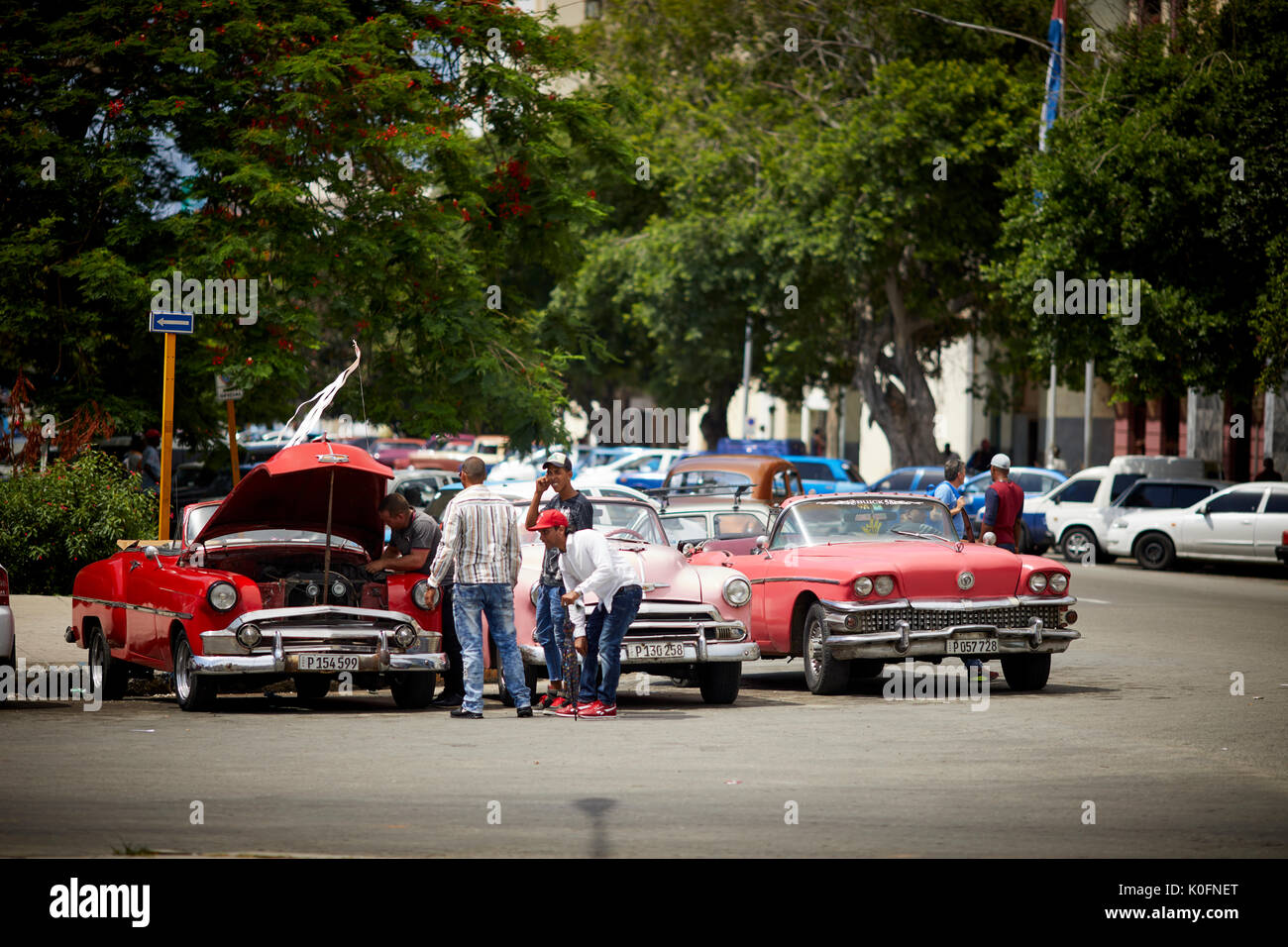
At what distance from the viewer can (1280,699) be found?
44.6 ft

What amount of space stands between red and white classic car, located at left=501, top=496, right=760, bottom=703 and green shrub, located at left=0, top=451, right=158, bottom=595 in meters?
7.32

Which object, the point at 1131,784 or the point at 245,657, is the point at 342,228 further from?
the point at 1131,784

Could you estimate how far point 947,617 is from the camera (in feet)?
44.9

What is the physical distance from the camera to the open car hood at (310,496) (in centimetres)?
1245

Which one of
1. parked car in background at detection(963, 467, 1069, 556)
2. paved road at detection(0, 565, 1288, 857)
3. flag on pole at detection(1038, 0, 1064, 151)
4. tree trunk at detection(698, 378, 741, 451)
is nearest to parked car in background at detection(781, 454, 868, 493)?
parked car in background at detection(963, 467, 1069, 556)

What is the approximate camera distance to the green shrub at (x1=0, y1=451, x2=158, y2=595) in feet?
65.3

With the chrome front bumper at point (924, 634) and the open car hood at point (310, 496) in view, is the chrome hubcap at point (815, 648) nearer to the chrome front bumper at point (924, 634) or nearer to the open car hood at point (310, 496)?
the chrome front bumper at point (924, 634)

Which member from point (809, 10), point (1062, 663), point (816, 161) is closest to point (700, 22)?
point (809, 10)

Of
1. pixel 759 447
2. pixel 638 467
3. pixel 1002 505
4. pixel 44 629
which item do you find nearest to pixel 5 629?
pixel 44 629

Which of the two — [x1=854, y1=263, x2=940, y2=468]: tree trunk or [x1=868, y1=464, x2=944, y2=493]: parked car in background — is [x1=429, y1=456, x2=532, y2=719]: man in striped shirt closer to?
[x1=868, y1=464, x2=944, y2=493]: parked car in background

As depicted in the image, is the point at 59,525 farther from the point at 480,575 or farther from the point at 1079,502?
the point at 1079,502

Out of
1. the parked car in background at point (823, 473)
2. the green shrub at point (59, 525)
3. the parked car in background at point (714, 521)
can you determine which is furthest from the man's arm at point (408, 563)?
the parked car in background at point (823, 473)

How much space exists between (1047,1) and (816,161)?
23.5 ft

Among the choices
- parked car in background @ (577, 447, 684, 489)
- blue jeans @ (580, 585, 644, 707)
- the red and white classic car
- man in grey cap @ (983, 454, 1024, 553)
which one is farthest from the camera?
parked car in background @ (577, 447, 684, 489)
